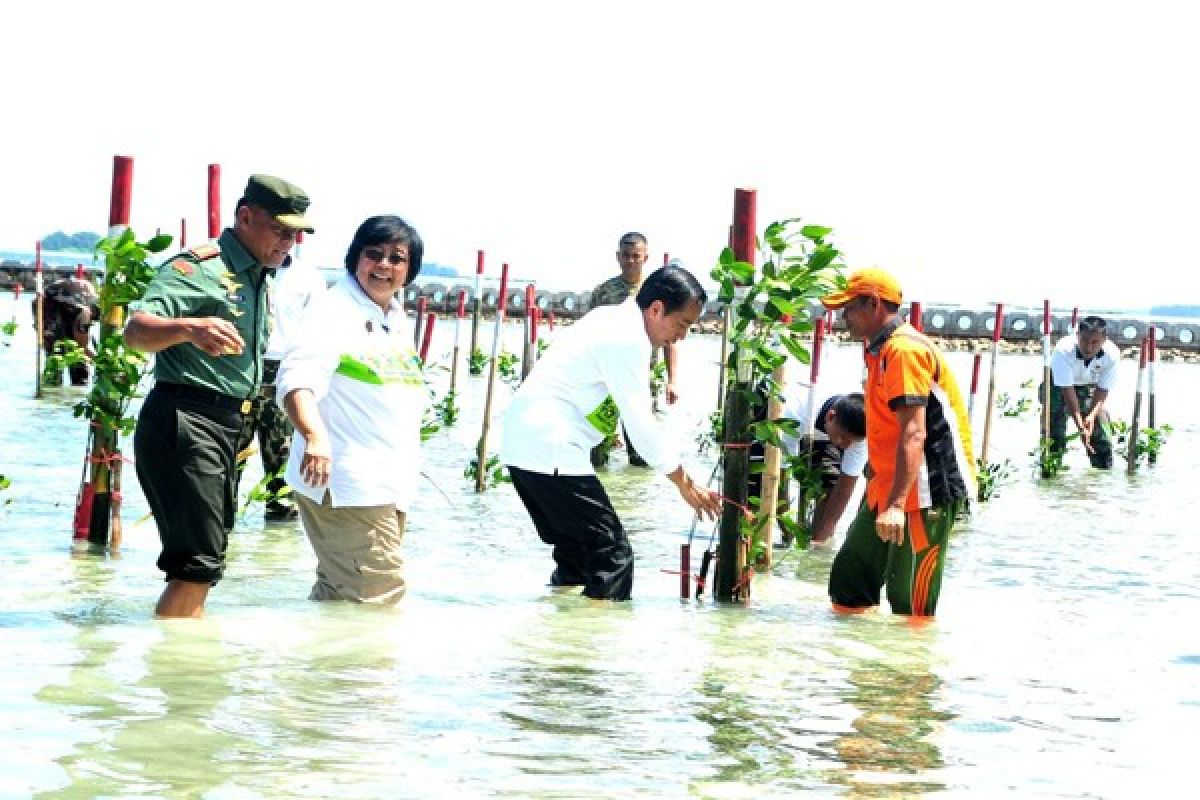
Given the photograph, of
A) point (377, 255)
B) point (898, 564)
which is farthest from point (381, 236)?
point (898, 564)

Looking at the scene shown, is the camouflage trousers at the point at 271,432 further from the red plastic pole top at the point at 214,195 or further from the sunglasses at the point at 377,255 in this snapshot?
the sunglasses at the point at 377,255

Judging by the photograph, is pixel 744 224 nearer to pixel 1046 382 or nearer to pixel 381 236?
pixel 381 236

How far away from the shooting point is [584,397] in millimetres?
7762

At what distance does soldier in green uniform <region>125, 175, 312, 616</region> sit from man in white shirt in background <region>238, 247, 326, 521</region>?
1.51 m

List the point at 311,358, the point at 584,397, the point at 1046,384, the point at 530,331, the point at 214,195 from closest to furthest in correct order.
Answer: the point at 311,358
the point at 584,397
the point at 214,195
the point at 530,331
the point at 1046,384

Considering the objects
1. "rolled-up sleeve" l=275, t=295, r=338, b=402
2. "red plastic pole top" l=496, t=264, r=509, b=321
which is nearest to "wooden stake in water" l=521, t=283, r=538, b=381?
"red plastic pole top" l=496, t=264, r=509, b=321

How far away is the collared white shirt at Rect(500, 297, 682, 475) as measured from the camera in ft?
25.0

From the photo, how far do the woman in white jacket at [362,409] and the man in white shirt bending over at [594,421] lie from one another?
842mm

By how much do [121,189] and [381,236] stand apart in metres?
2.52

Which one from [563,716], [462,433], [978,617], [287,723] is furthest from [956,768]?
[462,433]

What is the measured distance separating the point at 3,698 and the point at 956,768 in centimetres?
313

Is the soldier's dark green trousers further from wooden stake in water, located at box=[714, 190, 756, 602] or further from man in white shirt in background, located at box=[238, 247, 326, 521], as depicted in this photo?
man in white shirt in background, located at box=[238, 247, 326, 521]

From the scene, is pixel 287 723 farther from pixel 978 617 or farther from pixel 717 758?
pixel 978 617

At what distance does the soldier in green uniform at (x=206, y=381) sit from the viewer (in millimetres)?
6410
